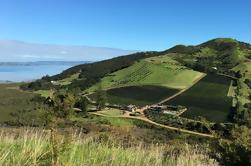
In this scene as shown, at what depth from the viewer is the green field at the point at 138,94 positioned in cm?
11794

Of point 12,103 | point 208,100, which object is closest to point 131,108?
point 208,100

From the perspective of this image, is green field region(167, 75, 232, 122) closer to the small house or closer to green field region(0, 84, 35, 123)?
the small house

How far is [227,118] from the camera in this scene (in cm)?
9375

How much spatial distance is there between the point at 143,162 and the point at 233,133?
8.22ft

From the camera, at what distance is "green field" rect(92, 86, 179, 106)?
387 feet

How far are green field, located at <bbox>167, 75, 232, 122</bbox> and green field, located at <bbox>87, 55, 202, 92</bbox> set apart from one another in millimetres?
6233

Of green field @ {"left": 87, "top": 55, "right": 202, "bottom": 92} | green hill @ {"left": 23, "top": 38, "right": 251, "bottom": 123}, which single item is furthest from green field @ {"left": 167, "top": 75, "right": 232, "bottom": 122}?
green field @ {"left": 87, "top": 55, "right": 202, "bottom": 92}

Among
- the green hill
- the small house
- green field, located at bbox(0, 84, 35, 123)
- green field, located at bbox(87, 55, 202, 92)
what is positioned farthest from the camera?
green field, located at bbox(87, 55, 202, 92)

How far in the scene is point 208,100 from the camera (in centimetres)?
11244

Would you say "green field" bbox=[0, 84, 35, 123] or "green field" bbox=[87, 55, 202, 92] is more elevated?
"green field" bbox=[87, 55, 202, 92]

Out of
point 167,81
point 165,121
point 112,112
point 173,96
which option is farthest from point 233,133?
point 167,81

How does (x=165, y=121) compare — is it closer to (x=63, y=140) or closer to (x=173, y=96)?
(x=173, y=96)

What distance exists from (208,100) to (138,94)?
2191cm

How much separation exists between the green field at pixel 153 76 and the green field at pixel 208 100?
623cm
